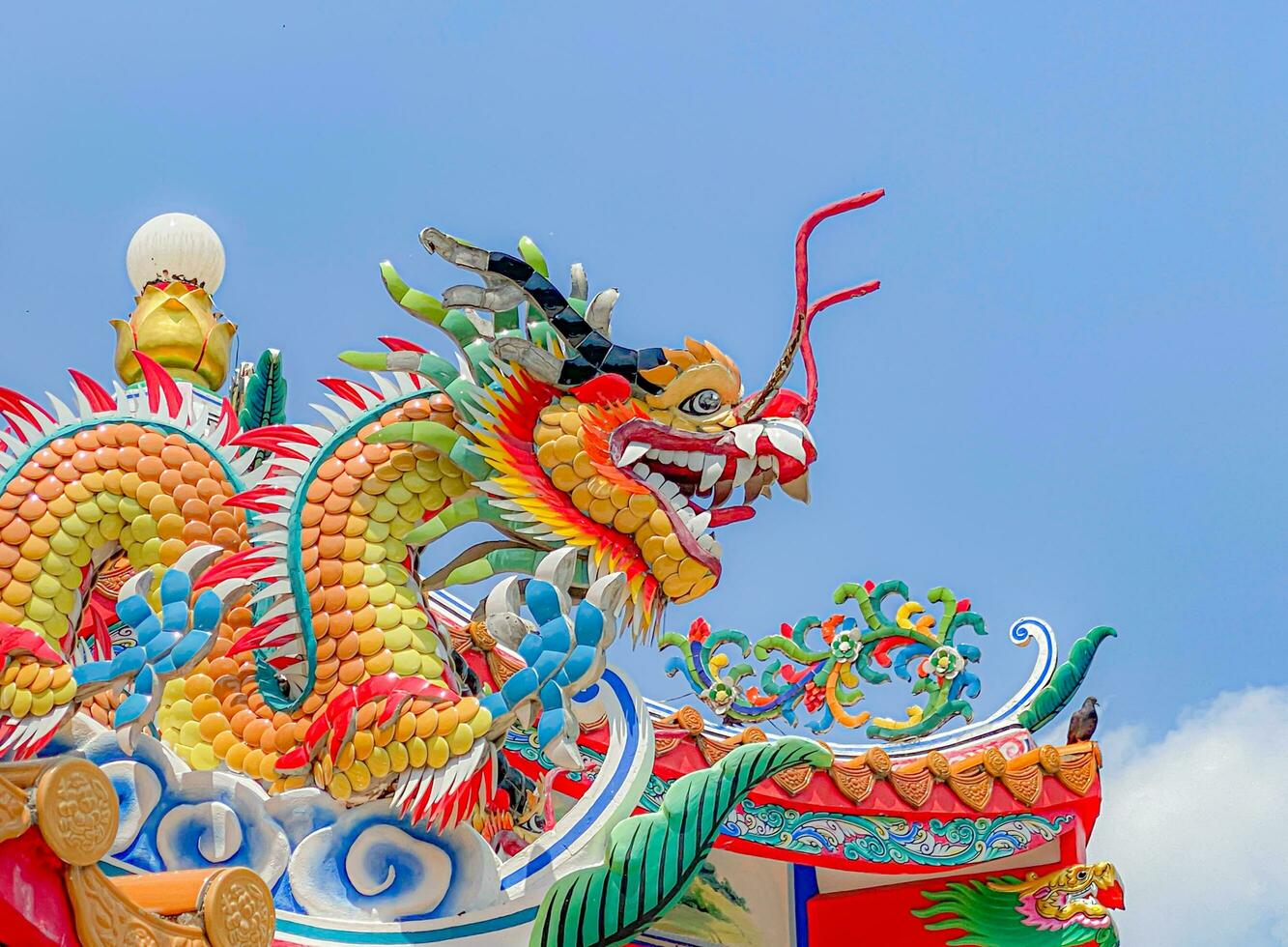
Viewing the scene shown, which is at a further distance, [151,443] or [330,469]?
[151,443]

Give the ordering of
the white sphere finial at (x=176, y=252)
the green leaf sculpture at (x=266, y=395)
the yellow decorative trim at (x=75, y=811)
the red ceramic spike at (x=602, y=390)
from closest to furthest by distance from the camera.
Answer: the yellow decorative trim at (x=75, y=811) → the red ceramic spike at (x=602, y=390) → the green leaf sculpture at (x=266, y=395) → the white sphere finial at (x=176, y=252)

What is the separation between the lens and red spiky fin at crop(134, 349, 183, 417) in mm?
5363

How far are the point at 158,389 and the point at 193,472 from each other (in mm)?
337

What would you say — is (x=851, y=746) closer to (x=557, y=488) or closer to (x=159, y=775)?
(x=557, y=488)

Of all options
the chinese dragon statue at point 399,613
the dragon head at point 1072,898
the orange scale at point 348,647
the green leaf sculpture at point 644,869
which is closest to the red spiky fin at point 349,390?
the chinese dragon statue at point 399,613

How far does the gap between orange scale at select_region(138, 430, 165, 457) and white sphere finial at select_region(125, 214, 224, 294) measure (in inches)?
88.8

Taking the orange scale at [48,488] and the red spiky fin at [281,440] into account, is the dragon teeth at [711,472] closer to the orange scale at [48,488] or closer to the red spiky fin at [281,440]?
the red spiky fin at [281,440]

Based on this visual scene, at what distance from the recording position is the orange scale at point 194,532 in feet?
16.8

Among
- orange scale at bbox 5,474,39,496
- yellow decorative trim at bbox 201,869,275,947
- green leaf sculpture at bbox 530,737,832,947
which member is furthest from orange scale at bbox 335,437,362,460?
yellow decorative trim at bbox 201,869,275,947

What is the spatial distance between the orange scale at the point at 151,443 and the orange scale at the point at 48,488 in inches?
9.9

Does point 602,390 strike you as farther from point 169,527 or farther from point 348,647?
point 169,527

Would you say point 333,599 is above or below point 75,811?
above

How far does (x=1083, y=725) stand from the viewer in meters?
7.49

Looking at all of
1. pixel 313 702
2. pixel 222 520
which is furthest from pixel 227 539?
pixel 313 702
